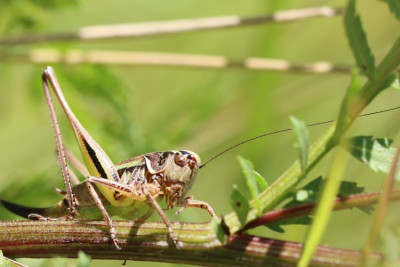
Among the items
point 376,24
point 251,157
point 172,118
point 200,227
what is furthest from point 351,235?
point 200,227

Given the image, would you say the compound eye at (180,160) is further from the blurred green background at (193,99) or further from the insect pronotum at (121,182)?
the blurred green background at (193,99)

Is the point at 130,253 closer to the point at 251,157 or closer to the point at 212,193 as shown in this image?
the point at 251,157

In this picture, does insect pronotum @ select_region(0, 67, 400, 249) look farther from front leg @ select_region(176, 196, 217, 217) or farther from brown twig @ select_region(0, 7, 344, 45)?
brown twig @ select_region(0, 7, 344, 45)

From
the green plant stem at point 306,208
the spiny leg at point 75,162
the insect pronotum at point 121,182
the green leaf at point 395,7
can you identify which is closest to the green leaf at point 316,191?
the green plant stem at point 306,208

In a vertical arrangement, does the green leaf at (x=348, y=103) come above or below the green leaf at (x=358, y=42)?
below

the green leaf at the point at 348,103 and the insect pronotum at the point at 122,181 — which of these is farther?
the insect pronotum at the point at 122,181

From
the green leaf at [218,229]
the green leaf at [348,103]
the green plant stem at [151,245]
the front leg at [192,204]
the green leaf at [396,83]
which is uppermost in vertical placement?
the green leaf at [396,83]

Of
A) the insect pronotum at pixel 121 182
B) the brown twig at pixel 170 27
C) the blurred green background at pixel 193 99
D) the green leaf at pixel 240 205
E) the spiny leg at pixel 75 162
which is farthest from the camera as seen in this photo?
the blurred green background at pixel 193 99
